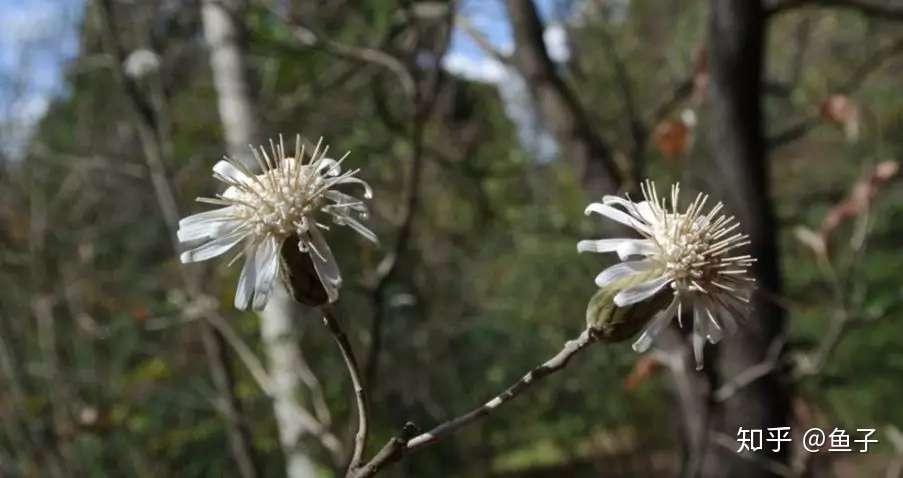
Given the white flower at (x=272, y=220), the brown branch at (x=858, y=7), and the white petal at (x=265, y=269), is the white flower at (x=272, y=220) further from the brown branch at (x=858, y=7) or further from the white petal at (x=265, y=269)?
the brown branch at (x=858, y=7)

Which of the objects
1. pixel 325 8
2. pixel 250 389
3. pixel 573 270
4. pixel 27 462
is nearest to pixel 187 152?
pixel 325 8

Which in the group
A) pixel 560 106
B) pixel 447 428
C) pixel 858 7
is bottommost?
pixel 447 428

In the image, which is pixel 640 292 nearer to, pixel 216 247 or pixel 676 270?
pixel 676 270

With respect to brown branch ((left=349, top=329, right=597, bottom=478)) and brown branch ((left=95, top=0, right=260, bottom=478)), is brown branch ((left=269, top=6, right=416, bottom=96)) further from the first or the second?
brown branch ((left=349, top=329, right=597, bottom=478))

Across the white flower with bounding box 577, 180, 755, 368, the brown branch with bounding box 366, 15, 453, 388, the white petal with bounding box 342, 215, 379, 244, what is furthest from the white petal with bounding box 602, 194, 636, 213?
the brown branch with bounding box 366, 15, 453, 388

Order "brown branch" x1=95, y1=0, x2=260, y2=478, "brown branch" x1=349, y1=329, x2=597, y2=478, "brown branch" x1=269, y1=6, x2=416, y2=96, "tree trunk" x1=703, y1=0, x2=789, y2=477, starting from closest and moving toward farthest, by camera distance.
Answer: "brown branch" x1=349, y1=329, x2=597, y2=478 < "brown branch" x1=269, y1=6, x2=416, y2=96 < "brown branch" x1=95, y1=0, x2=260, y2=478 < "tree trunk" x1=703, y1=0, x2=789, y2=477

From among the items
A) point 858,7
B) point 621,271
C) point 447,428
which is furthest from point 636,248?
point 858,7
